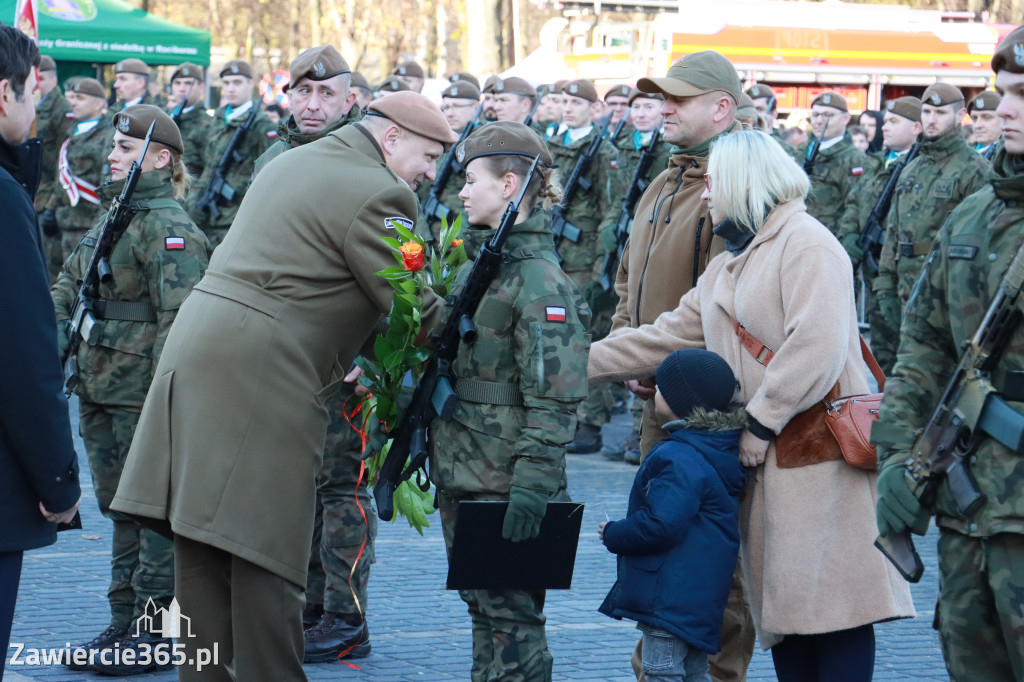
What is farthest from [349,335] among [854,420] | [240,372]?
[854,420]

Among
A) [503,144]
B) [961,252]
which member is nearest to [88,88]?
[503,144]

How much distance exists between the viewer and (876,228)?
1152 cm

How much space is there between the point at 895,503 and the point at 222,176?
32.0 ft

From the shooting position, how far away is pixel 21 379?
334cm

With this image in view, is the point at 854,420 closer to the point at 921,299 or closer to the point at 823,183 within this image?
the point at 921,299

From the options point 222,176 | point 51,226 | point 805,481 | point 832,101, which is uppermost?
point 805,481

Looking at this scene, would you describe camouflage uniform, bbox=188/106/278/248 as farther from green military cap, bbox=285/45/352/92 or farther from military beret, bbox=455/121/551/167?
military beret, bbox=455/121/551/167

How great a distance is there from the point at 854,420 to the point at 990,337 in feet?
2.84

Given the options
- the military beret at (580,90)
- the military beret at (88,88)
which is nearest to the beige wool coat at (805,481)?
the military beret at (580,90)

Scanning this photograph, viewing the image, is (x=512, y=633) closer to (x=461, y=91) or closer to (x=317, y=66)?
(x=317, y=66)

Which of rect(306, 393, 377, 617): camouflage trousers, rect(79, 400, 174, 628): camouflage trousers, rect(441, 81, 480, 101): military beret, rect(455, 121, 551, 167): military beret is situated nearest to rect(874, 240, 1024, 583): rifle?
rect(455, 121, 551, 167): military beret

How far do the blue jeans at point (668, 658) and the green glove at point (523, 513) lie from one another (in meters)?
0.46

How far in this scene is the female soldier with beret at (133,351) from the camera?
5.32 metres

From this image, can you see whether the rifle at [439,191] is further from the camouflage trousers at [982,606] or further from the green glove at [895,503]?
the camouflage trousers at [982,606]
